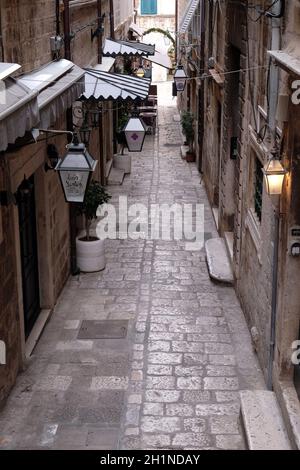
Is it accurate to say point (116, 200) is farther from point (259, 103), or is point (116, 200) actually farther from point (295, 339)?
point (295, 339)

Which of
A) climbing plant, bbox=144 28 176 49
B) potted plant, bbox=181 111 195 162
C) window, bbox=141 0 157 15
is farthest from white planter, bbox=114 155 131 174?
window, bbox=141 0 157 15

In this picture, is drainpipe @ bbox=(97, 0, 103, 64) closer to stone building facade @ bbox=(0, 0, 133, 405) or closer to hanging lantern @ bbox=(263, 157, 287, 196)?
stone building facade @ bbox=(0, 0, 133, 405)

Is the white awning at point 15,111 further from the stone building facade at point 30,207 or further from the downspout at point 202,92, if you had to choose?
the downspout at point 202,92

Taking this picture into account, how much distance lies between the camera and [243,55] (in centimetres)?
1033

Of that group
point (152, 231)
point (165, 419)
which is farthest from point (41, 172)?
point (152, 231)

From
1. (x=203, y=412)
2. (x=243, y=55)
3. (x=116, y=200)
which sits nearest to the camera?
(x=203, y=412)

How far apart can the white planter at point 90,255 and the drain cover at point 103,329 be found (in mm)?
2114

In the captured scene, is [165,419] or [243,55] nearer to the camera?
[165,419]

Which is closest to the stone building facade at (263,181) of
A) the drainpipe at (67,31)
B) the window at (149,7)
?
the drainpipe at (67,31)

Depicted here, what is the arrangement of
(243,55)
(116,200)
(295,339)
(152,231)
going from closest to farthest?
(295,339) < (243,55) < (152,231) < (116,200)

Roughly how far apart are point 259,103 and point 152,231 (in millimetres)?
6161

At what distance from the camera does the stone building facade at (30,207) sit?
7.65 m

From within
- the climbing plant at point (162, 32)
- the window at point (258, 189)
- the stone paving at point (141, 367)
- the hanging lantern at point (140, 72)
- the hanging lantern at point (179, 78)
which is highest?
the climbing plant at point (162, 32)

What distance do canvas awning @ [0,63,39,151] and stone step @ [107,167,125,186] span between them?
39.3ft
